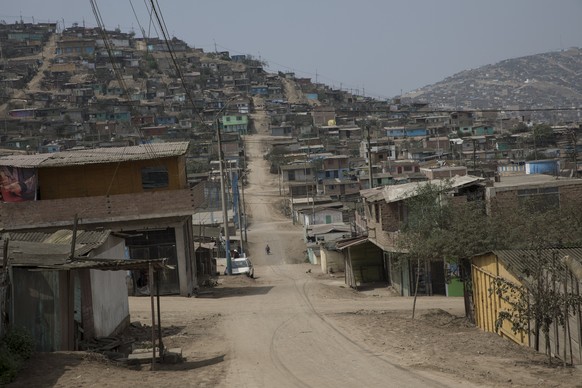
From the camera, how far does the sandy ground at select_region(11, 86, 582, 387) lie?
1280 cm

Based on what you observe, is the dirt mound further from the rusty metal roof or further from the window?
the window

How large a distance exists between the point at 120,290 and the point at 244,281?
17.0 metres

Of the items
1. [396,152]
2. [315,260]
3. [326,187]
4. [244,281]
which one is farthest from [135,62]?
[244,281]

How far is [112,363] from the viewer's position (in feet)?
47.5

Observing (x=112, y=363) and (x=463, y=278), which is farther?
(x=463, y=278)

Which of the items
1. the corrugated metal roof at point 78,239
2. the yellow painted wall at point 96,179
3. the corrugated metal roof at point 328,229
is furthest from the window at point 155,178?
the corrugated metal roof at point 328,229

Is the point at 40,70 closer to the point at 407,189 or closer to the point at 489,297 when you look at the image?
the point at 407,189

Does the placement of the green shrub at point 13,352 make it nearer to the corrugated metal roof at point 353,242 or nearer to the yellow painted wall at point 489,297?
the yellow painted wall at point 489,297

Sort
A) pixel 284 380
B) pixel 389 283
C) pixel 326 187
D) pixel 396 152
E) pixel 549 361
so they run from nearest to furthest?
pixel 284 380 → pixel 549 361 → pixel 389 283 → pixel 326 187 → pixel 396 152

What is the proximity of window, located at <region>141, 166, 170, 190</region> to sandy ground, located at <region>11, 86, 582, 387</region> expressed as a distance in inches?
168

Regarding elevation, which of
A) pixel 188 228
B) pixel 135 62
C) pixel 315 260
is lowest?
pixel 315 260

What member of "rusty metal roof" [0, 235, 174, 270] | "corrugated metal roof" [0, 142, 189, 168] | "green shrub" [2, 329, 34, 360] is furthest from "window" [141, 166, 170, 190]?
"green shrub" [2, 329, 34, 360]

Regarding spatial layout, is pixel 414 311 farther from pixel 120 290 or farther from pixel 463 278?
pixel 120 290

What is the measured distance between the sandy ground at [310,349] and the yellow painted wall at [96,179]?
435 centimetres
